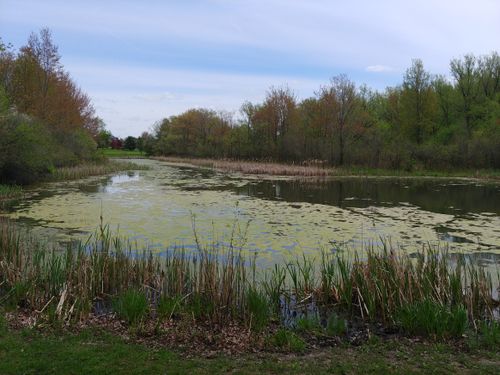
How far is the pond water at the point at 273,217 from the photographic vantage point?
1040 cm

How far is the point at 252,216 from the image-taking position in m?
14.3

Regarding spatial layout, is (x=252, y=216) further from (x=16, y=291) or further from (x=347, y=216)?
(x=16, y=291)

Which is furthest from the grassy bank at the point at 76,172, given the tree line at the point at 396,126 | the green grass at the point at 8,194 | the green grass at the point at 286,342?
the green grass at the point at 286,342

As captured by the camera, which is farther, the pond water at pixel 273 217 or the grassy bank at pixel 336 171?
the grassy bank at pixel 336 171

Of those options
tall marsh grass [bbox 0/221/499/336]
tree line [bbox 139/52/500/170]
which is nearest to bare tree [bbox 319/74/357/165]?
tree line [bbox 139/52/500/170]

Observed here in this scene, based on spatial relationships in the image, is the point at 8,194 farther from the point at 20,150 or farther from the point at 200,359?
the point at 200,359

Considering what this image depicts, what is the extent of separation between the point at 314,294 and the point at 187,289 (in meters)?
1.86

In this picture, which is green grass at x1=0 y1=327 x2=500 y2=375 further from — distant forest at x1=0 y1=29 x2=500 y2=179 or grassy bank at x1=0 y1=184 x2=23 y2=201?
distant forest at x1=0 y1=29 x2=500 y2=179

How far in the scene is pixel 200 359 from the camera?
4375 mm

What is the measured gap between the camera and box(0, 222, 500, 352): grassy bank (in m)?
5.10

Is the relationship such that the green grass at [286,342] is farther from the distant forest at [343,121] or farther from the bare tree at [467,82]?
the bare tree at [467,82]

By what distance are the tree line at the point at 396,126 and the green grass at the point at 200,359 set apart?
37.0 metres

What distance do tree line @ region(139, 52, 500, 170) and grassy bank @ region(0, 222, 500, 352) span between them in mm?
35481

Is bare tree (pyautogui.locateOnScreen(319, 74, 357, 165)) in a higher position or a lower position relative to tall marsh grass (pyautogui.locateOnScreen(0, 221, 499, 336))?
higher
